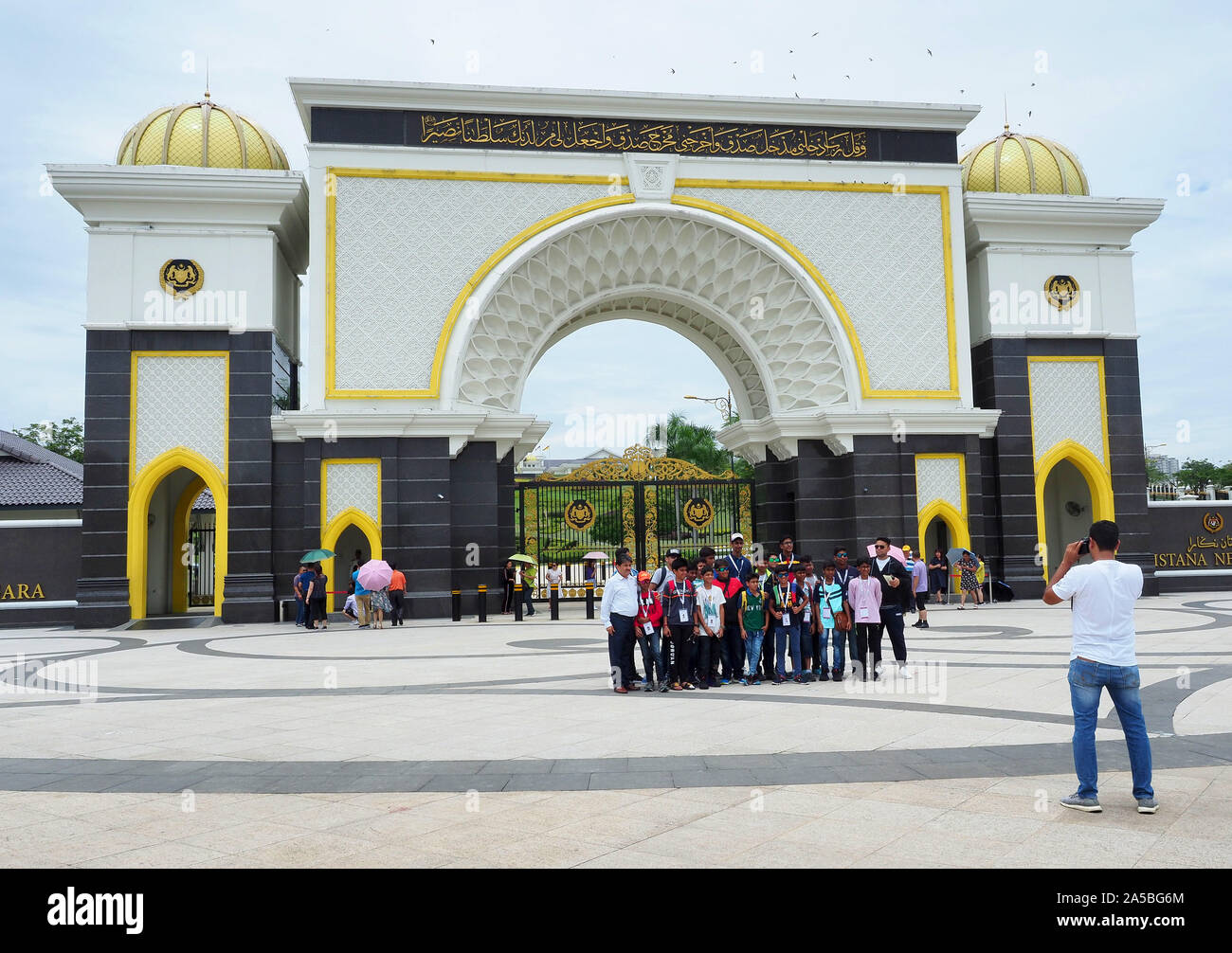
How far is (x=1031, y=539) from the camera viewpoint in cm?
2233

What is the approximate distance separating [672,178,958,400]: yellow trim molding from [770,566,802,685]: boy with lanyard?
12565 mm

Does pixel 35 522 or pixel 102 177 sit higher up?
pixel 102 177

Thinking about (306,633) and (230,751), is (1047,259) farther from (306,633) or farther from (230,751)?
(230,751)

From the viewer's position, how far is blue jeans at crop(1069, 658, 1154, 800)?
4.92m

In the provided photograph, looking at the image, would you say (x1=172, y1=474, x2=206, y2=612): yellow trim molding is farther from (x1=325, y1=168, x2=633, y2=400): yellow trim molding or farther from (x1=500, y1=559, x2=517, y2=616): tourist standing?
(x1=500, y1=559, x2=517, y2=616): tourist standing

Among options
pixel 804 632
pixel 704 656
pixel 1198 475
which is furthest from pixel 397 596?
pixel 1198 475

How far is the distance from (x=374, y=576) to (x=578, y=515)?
6.17 metres

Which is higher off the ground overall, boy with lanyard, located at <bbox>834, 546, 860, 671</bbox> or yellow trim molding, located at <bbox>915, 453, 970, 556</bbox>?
yellow trim molding, located at <bbox>915, 453, 970, 556</bbox>

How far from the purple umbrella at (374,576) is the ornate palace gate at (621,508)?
194 inches

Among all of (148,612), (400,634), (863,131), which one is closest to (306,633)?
(400,634)

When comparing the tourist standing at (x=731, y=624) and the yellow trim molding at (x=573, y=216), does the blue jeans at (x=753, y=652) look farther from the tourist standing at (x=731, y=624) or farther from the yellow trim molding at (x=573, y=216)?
the yellow trim molding at (x=573, y=216)

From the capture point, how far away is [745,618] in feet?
32.9

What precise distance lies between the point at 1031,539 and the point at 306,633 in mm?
16164

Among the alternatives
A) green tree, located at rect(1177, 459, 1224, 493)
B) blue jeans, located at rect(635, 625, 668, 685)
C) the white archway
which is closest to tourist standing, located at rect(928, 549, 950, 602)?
the white archway
